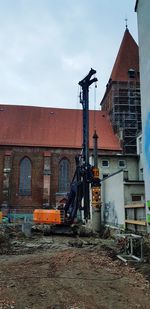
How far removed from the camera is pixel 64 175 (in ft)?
126

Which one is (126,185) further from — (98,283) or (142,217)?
(98,283)

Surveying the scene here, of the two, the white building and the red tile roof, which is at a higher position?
the red tile roof

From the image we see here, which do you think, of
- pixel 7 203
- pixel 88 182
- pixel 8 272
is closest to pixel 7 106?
pixel 7 203

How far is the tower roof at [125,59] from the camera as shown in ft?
138

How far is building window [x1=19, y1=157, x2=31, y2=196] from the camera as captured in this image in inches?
1469

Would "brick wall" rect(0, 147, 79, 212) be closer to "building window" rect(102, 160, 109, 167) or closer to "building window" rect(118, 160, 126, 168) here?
"building window" rect(102, 160, 109, 167)

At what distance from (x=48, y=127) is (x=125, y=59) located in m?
14.1

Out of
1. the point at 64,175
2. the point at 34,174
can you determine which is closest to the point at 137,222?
the point at 64,175

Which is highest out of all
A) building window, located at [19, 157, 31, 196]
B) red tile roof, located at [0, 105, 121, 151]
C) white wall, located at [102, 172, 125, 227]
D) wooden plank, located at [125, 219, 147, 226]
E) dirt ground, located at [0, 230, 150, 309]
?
red tile roof, located at [0, 105, 121, 151]

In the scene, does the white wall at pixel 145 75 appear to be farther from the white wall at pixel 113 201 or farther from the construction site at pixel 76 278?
the white wall at pixel 113 201

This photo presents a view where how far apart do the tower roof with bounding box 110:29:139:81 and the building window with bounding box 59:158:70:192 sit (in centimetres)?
1269

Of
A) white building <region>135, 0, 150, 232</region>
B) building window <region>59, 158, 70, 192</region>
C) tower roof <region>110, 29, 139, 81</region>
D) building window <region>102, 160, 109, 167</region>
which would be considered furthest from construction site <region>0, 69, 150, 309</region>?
tower roof <region>110, 29, 139, 81</region>

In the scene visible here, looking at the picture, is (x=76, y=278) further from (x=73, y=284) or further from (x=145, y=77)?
(x=145, y=77)

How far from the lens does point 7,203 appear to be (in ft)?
116
